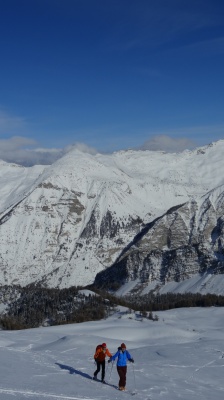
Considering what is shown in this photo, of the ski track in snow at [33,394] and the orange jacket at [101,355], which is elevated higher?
the orange jacket at [101,355]

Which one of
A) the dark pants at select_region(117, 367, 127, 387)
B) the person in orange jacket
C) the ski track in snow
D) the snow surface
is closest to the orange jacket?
the person in orange jacket

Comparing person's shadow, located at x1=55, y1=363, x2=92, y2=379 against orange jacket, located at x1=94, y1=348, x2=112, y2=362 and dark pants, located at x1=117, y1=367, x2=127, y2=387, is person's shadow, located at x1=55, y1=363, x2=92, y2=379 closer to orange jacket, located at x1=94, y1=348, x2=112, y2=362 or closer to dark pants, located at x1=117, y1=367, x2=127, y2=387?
orange jacket, located at x1=94, y1=348, x2=112, y2=362

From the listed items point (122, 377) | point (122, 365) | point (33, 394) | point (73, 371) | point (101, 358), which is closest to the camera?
point (33, 394)

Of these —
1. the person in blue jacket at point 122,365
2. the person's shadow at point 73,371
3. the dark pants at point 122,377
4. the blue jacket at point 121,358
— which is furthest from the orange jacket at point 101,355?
the person's shadow at point 73,371

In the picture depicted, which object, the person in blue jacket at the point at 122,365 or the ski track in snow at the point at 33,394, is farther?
the person in blue jacket at the point at 122,365

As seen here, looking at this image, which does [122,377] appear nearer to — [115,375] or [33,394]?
[115,375]

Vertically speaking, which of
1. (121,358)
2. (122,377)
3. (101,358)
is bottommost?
(122,377)

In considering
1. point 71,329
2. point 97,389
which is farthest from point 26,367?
point 71,329

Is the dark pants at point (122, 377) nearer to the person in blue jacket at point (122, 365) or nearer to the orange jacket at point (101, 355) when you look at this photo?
the person in blue jacket at point (122, 365)

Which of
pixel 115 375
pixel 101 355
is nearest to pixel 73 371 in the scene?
pixel 115 375

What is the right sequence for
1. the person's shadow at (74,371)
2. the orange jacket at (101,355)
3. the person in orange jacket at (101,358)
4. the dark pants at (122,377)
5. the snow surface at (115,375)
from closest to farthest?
the snow surface at (115,375) < the dark pants at (122,377) < the person in orange jacket at (101,358) < the orange jacket at (101,355) < the person's shadow at (74,371)

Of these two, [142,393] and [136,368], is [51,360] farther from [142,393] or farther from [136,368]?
Result: [142,393]
